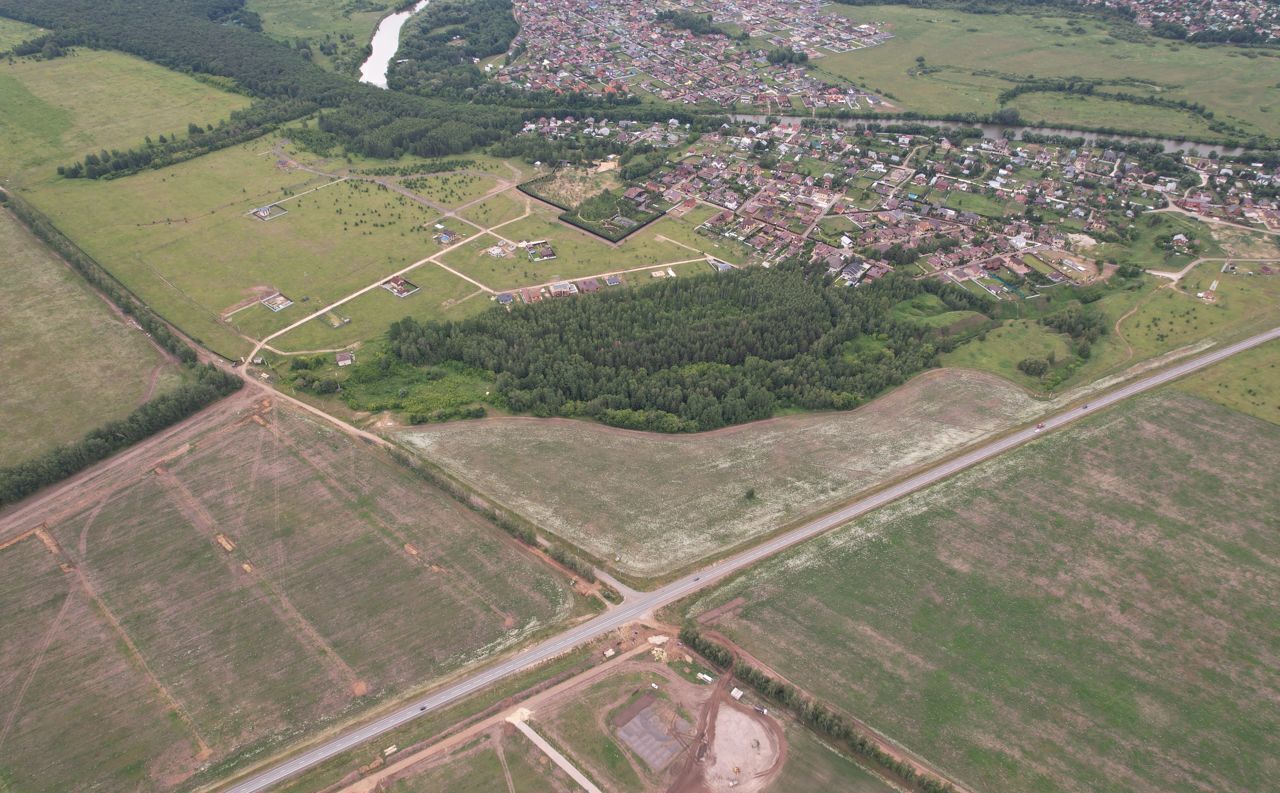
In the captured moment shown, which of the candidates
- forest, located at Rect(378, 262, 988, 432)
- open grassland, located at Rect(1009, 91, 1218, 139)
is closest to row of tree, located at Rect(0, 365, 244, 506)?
forest, located at Rect(378, 262, 988, 432)

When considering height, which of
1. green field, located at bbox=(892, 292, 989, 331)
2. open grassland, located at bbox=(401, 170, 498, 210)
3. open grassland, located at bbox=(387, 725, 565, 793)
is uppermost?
open grassland, located at bbox=(401, 170, 498, 210)

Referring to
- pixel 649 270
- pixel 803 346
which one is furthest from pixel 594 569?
pixel 649 270

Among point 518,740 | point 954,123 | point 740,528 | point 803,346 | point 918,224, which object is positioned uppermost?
point 954,123

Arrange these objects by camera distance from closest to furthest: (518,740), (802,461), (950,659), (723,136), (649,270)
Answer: (518,740) → (950,659) → (802,461) → (649,270) → (723,136)

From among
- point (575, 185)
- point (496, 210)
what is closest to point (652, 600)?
point (496, 210)

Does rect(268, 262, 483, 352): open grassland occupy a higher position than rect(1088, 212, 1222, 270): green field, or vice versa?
rect(1088, 212, 1222, 270): green field

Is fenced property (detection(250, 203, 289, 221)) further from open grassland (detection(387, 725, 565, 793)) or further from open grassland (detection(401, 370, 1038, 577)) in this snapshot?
open grassland (detection(387, 725, 565, 793))

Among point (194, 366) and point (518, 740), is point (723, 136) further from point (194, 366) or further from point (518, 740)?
point (518, 740)

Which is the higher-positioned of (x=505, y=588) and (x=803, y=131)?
(x=803, y=131)

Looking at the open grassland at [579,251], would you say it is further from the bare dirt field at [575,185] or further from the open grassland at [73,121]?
the open grassland at [73,121]
